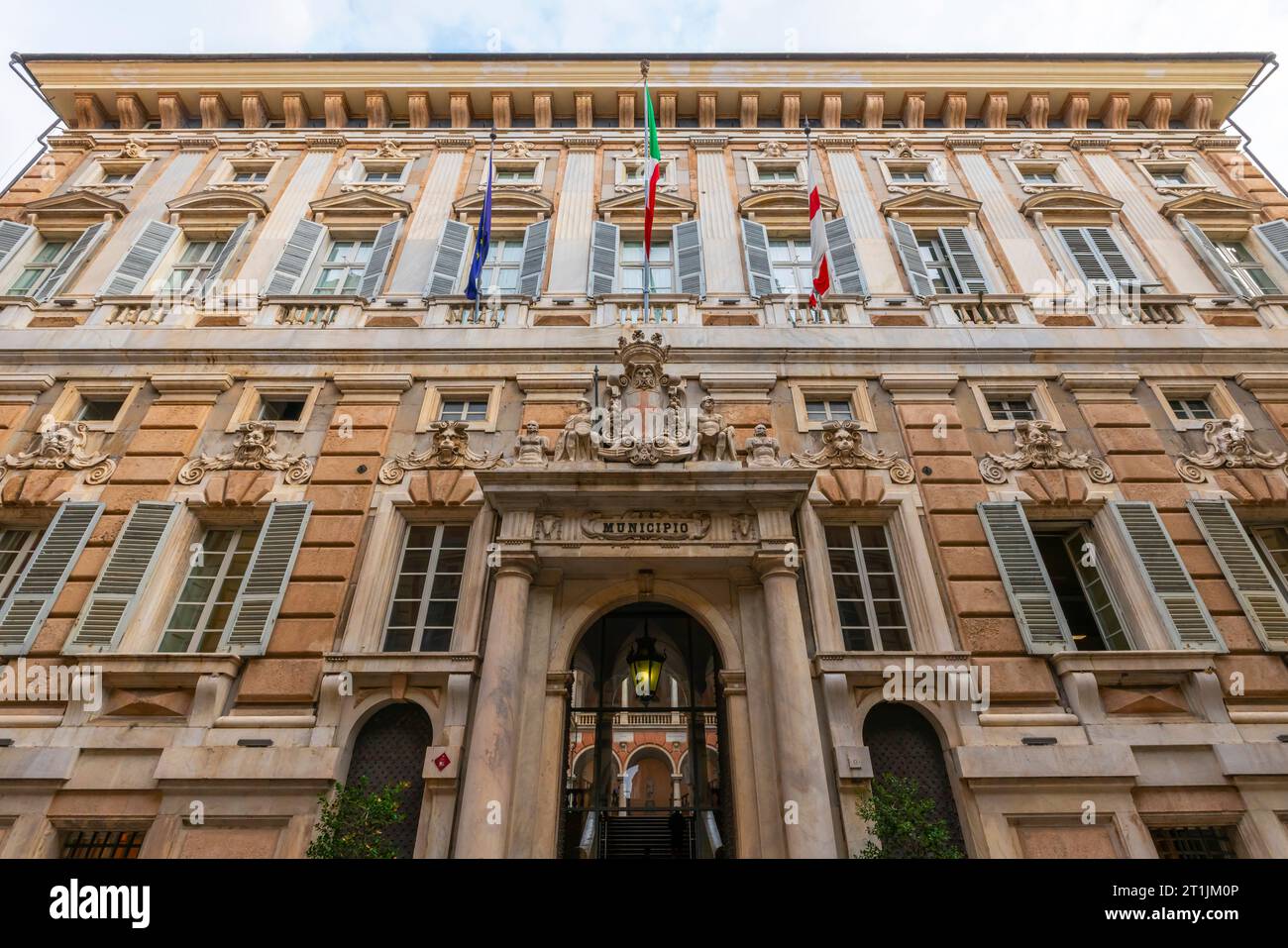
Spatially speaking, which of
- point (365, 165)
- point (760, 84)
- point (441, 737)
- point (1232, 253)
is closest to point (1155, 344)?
point (1232, 253)

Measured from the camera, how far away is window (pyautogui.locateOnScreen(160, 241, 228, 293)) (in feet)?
51.3

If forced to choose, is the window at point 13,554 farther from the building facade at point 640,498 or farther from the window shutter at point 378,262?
the window shutter at point 378,262

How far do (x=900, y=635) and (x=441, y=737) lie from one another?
686 centimetres

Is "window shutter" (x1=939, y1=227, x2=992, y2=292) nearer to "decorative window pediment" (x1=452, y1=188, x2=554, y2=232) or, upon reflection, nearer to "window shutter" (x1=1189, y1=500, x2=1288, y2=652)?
"window shutter" (x1=1189, y1=500, x2=1288, y2=652)

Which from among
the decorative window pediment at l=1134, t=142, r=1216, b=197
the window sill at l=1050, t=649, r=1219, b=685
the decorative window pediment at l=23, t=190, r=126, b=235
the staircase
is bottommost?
the staircase

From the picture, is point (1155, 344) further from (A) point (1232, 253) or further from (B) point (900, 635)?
(B) point (900, 635)

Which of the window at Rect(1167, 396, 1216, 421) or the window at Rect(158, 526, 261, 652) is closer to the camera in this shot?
the window at Rect(158, 526, 261, 652)

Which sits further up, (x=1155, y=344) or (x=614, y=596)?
(x=1155, y=344)

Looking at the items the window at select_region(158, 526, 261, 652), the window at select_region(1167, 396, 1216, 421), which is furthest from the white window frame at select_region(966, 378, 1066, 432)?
the window at select_region(158, 526, 261, 652)

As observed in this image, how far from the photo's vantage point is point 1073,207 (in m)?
16.9

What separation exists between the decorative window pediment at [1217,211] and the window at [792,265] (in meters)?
8.86

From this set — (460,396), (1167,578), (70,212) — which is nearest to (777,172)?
(460,396)

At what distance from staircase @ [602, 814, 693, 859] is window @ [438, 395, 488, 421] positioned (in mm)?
7297
